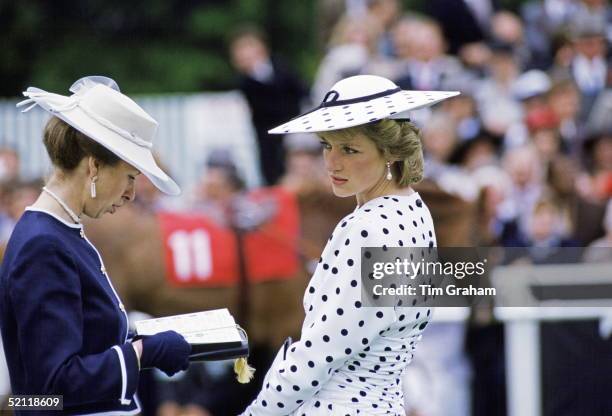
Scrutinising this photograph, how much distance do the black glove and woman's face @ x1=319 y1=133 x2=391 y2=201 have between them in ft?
2.09

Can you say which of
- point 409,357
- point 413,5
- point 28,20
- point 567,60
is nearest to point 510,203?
point 567,60

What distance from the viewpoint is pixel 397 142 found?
3.39m

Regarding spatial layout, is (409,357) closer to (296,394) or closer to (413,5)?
(296,394)

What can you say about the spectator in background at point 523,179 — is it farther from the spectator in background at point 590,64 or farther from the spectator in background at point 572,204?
the spectator in background at point 590,64

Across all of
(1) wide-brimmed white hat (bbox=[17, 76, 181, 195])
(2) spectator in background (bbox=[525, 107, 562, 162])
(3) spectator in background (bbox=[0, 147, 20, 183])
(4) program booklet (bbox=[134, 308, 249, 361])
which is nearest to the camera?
(1) wide-brimmed white hat (bbox=[17, 76, 181, 195])

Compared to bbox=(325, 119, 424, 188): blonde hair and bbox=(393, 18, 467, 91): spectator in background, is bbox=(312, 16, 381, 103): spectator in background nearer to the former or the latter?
bbox=(393, 18, 467, 91): spectator in background

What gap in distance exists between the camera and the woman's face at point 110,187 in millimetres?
3270

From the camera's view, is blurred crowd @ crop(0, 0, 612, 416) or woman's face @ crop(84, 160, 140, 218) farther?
blurred crowd @ crop(0, 0, 612, 416)

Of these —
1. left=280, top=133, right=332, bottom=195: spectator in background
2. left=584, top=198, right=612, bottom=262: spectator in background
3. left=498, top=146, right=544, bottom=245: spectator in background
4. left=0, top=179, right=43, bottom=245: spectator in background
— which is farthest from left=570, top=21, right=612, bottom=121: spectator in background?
left=0, top=179, right=43, bottom=245: spectator in background

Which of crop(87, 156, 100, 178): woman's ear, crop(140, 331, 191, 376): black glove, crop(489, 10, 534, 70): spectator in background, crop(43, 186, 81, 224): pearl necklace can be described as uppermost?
crop(489, 10, 534, 70): spectator in background

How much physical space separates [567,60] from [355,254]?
253 inches

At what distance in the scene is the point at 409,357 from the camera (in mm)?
3445

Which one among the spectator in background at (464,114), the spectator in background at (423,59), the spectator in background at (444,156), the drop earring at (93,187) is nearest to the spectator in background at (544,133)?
the spectator in background at (464,114)

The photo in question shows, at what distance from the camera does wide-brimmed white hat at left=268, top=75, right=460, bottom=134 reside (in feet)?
10.9
